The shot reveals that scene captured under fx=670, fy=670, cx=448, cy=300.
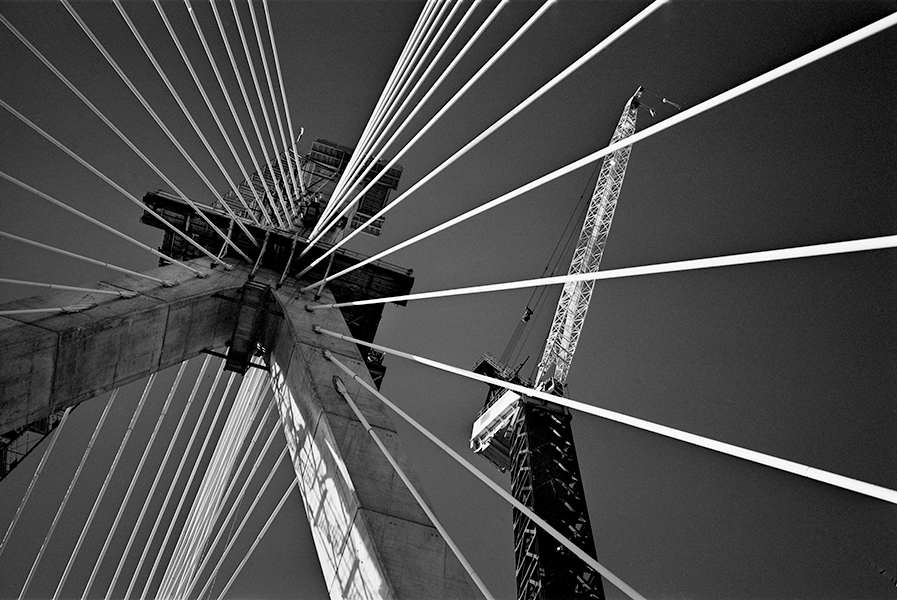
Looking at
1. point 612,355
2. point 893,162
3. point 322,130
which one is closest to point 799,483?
point 612,355

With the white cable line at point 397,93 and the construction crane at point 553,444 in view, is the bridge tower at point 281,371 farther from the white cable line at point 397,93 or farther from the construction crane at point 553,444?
the construction crane at point 553,444

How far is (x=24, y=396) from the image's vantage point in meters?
9.08

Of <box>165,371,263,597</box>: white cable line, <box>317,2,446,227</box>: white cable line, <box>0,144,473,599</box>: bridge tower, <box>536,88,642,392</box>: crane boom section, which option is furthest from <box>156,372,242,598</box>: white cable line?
<box>536,88,642,392</box>: crane boom section

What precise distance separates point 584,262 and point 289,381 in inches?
1368

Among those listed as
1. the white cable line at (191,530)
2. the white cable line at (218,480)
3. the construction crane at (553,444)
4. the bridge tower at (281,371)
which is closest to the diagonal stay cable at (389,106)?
the bridge tower at (281,371)

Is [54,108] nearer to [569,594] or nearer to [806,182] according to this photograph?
[569,594]

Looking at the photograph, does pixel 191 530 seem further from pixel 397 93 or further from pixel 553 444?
pixel 553 444

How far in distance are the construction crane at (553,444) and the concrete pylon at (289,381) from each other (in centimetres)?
1656

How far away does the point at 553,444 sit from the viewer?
31000 mm

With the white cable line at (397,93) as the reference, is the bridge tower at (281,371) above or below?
below

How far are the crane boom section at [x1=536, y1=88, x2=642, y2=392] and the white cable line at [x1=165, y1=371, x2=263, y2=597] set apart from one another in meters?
22.3

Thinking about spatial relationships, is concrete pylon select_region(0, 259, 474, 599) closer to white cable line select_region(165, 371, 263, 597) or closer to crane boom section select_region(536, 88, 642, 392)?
white cable line select_region(165, 371, 263, 597)

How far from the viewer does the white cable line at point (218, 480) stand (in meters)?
13.7

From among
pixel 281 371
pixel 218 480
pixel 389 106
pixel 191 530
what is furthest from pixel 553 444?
pixel 389 106
